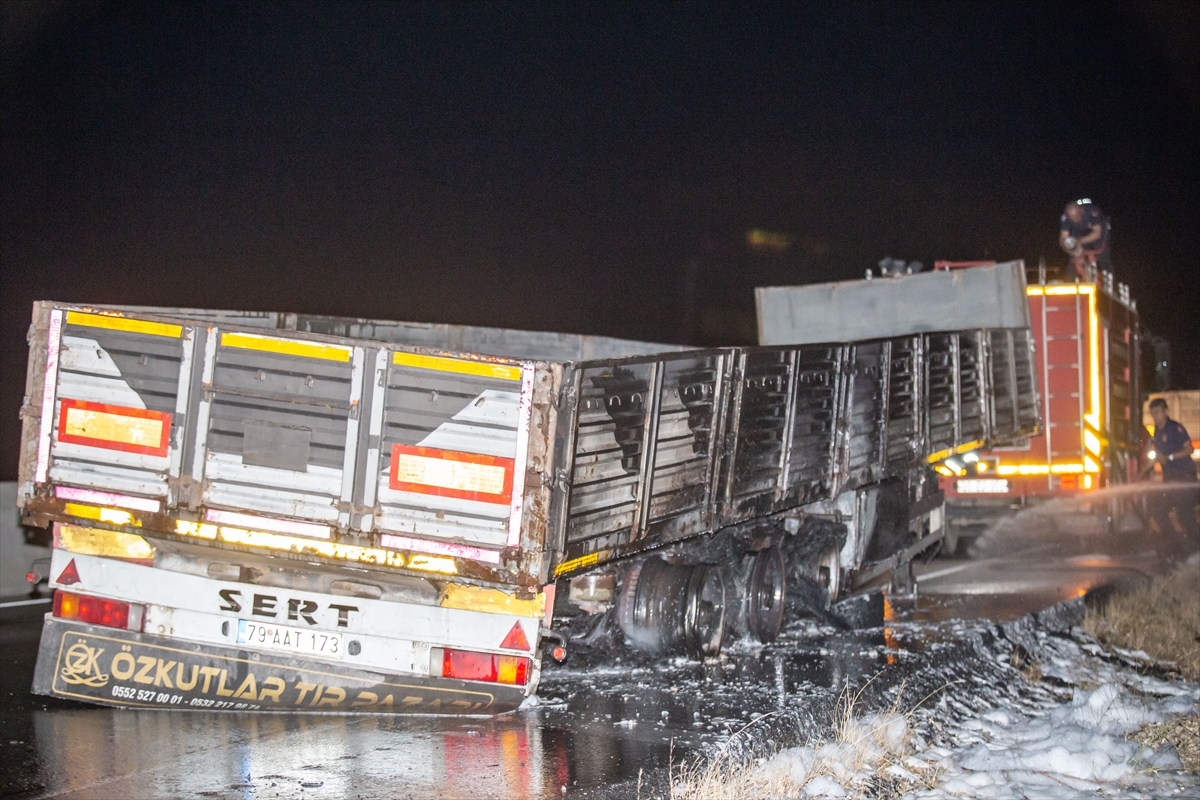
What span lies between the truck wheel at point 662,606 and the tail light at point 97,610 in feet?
9.13

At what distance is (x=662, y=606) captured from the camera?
665cm

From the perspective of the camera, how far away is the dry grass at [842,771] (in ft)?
14.7

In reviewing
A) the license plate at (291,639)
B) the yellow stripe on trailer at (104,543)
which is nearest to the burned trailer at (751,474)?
the license plate at (291,639)

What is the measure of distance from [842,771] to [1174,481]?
8.97m

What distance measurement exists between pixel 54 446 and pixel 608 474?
2.81m

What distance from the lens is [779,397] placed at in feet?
23.5

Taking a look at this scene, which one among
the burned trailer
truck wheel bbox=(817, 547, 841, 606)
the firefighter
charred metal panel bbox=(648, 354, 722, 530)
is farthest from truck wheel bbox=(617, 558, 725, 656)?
the firefighter

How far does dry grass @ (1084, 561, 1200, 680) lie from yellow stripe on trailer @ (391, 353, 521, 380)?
5408 mm

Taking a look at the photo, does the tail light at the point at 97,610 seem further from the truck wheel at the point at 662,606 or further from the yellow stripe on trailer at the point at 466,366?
the truck wheel at the point at 662,606

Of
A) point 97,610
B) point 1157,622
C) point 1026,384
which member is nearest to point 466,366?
point 97,610

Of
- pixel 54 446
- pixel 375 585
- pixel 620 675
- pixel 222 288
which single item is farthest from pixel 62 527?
pixel 222 288

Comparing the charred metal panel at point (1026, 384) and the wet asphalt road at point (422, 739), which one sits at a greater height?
the charred metal panel at point (1026, 384)

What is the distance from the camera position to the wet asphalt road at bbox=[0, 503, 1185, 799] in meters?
4.71

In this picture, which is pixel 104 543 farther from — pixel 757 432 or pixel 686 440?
pixel 757 432
